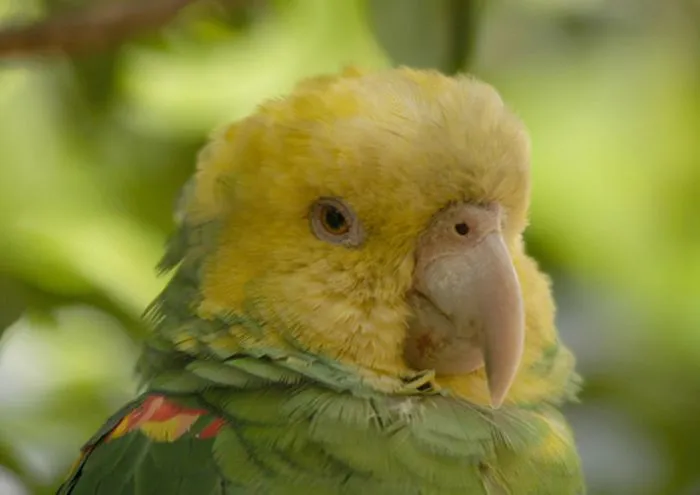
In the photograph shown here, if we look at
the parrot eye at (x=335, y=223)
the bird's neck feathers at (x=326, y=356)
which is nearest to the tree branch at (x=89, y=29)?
the bird's neck feathers at (x=326, y=356)

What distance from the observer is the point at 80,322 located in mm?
1404

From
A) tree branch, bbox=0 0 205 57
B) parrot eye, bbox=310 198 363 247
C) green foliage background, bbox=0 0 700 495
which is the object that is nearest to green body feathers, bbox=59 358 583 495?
parrot eye, bbox=310 198 363 247

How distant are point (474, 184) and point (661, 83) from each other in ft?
2.99

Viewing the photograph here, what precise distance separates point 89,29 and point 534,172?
2.17 ft

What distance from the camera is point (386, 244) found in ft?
2.63

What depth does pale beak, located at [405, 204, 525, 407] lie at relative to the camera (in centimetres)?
78

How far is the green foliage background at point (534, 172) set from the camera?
1395mm

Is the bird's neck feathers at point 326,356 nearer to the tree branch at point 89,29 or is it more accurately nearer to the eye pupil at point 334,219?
the eye pupil at point 334,219

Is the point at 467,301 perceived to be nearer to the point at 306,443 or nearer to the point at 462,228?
the point at 462,228

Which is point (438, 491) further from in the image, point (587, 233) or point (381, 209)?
point (587, 233)

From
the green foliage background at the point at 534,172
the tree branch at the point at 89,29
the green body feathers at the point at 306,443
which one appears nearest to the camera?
the green body feathers at the point at 306,443

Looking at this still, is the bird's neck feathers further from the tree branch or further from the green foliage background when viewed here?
A: the green foliage background

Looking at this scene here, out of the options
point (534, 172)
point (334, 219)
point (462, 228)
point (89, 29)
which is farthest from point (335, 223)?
point (534, 172)

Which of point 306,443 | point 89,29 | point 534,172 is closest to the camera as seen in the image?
point 306,443
